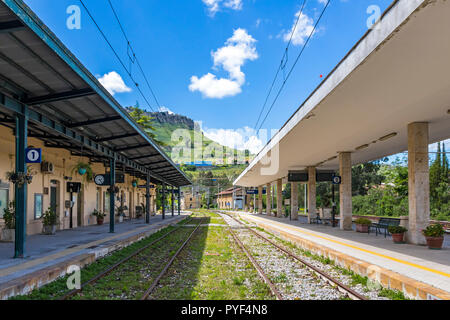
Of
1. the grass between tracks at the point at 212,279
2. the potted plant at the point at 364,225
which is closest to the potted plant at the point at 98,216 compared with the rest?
the grass between tracks at the point at 212,279

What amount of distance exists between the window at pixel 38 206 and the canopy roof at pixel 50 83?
2.80 metres

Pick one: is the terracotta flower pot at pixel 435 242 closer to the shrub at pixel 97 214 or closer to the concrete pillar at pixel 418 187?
the concrete pillar at pixel 418 187

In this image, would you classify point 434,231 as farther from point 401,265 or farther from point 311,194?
point 311,194

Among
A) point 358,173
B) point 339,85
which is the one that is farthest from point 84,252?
point 358,173

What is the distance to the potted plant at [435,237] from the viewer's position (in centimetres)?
1023

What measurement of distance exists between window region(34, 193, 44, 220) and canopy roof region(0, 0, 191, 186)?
280cm

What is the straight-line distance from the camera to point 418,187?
11422mm

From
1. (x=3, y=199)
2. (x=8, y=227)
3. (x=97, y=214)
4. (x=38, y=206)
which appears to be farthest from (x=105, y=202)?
(x=8, y=227)

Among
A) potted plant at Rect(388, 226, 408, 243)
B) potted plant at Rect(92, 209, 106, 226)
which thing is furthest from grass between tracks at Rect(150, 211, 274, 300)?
potted plant at Rect(92, 209, 106, 226)

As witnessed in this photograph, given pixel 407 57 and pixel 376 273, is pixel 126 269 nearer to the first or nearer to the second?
pixel 376 273

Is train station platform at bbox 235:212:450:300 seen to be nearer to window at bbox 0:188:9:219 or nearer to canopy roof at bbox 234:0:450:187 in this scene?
canopy roof at bbox 234:0:450:187

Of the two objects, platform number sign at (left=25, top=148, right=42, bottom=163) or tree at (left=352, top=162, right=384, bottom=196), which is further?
tree at (left=352, top=162, right=384, bottom=196)

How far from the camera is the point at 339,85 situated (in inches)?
332

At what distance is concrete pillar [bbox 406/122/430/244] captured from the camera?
1130 centimetres
